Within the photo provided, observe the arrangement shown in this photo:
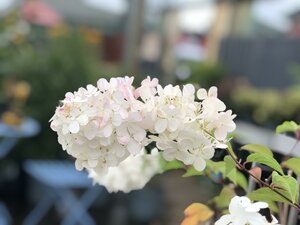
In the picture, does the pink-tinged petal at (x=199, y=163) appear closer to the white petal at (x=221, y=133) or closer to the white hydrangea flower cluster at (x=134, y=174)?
the white petal at (x=221, y=133)

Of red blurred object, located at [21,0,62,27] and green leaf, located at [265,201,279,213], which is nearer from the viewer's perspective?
green leaf, located at [265,201,279,213]

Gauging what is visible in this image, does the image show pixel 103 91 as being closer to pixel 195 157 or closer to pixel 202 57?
pixel 195 157

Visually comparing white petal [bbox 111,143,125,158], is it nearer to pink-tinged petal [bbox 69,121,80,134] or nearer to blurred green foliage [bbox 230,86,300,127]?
pink-tinged petal [bbox 69,121,80,134]

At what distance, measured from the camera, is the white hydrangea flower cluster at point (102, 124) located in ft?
1.97

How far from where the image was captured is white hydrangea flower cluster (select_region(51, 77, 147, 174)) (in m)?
0.60

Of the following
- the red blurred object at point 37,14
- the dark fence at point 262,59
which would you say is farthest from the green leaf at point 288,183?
the dark fence at point 262,59

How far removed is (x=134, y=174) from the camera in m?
1.01

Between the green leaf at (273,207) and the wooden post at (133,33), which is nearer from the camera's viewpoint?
the green leaf at (273,207)

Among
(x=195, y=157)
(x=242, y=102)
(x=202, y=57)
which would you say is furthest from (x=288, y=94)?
(x=195, y=157)

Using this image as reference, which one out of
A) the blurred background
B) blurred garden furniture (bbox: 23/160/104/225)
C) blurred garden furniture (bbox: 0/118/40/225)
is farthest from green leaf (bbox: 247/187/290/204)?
blurred garden furniture (bbox: 0/118/40/225)

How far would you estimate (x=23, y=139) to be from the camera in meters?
3.64

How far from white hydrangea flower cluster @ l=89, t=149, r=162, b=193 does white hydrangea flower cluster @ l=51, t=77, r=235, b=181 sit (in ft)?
1.08

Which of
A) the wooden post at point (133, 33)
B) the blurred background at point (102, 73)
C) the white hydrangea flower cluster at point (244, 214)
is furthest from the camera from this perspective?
the wooden post at point (133, 33)

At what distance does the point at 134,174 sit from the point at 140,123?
421mm
